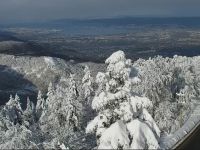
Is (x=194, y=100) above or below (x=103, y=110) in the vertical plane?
below

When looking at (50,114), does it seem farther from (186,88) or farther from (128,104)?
(128,104)

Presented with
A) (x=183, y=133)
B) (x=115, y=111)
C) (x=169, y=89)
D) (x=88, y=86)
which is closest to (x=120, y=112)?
(x=115, y=111)

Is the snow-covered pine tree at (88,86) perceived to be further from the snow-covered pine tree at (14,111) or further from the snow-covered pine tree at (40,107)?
the snow-covered pine tree at (14,111)

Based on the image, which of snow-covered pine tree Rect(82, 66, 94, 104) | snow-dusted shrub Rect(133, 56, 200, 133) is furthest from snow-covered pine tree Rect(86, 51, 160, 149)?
snow-covered pine tree Rect(82, 66, 94, 104)

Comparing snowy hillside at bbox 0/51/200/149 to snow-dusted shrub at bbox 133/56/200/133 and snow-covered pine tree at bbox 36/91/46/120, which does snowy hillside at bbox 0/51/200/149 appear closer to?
snow-dusted shrub at bbox 133/56/200/133

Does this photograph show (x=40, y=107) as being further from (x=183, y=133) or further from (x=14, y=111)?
(x=183, y=133)

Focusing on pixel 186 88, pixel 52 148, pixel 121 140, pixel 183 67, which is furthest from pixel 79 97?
pixel 121 140

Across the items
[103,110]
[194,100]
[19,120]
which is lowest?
[19,120]
